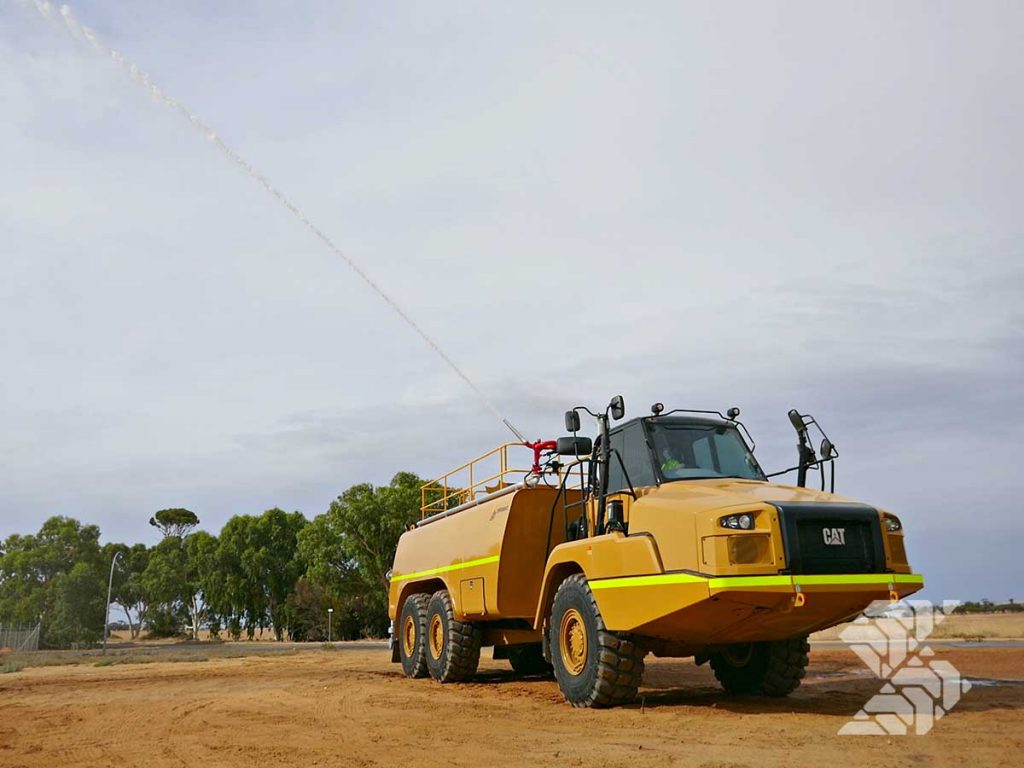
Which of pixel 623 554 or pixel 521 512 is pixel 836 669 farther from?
pixel 623 554

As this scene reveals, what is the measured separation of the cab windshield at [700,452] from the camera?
11316 millimetres

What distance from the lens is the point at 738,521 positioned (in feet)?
30.8

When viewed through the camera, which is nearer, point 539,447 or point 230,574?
point 539,447

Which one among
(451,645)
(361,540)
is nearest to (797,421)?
(451,645)

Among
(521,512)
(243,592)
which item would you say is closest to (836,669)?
(521,512)

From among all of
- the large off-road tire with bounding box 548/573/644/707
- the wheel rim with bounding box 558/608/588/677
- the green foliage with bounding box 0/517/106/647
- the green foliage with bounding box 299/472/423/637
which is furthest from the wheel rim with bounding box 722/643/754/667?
the green foliage with bounding box 0/517/106/647

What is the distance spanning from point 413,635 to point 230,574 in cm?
5913

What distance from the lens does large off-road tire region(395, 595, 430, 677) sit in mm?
16938

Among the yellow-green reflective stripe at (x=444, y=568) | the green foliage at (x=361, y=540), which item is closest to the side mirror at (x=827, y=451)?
the yellow-green reflective stripe at (x=444, y=568)

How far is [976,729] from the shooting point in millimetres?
8852

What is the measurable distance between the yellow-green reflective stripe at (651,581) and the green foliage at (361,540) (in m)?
44.4

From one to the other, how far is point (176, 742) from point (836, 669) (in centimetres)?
1231

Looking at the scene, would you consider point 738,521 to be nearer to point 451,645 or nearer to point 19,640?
point 451,645

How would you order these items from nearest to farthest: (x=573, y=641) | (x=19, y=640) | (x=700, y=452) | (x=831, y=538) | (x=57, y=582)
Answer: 1. (x=831, y=538)
2. (x=573, y=641)
3. (x=700, y=452)
4. (x=19, y=640)
5. (x=57, y=582)
